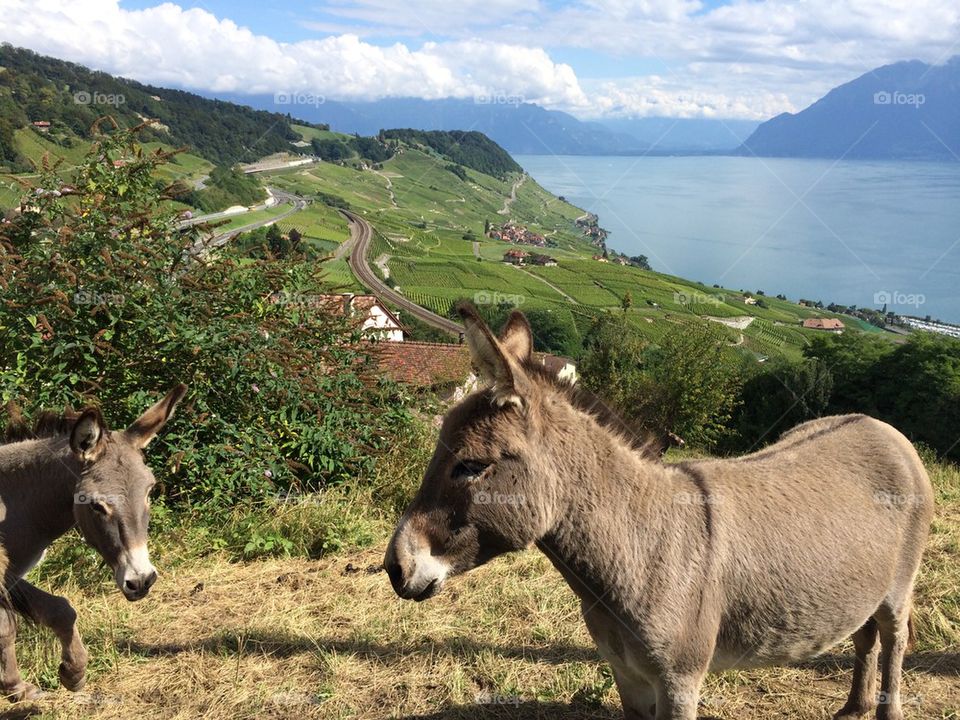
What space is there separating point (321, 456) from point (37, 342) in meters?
3.08

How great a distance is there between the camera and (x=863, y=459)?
332cm

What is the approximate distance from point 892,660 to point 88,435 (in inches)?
197

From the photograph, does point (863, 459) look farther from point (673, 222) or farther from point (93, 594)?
point (673, 222)

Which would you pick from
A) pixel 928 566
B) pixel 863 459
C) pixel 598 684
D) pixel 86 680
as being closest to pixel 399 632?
pixel 598 684

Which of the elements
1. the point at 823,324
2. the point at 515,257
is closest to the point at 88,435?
the point at 823,324

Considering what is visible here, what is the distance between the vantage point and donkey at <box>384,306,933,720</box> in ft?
8.09

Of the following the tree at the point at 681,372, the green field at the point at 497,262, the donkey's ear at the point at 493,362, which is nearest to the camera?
the donkey's ear at the point at 493,362

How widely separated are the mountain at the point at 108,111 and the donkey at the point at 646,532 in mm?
50899

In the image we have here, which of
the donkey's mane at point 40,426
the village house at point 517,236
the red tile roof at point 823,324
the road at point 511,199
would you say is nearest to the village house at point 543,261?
the village house at point 517,236

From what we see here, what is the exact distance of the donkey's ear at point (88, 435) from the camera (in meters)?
3.80

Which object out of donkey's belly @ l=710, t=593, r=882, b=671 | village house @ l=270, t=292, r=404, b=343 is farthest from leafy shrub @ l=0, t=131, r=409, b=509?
donkey's belly @ l=710, t=593, r=882, b=671

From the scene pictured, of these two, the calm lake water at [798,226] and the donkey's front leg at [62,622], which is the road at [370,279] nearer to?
the calm lake water at [798,226]

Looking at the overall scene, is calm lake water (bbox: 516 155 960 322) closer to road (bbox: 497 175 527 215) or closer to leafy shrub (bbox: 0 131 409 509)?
road (bbox: 497 175 527 215)

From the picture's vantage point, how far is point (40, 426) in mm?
4477
